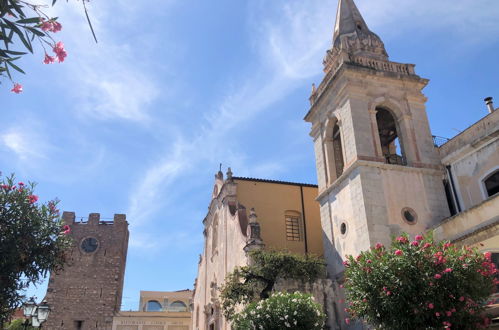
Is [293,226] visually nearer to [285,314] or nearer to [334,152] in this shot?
[334,152]

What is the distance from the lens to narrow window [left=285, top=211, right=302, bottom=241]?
2433 centimetres

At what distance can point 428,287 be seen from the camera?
994 centimetres

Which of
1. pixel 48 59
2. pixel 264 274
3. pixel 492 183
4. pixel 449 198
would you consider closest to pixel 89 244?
pixel 264 274

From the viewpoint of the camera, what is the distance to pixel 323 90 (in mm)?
21406

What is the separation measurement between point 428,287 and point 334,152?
11722mm

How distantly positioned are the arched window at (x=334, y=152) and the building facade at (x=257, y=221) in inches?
186

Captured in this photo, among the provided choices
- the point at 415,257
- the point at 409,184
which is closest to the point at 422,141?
the point at 409,184

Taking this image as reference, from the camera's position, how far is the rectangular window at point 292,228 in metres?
24.3

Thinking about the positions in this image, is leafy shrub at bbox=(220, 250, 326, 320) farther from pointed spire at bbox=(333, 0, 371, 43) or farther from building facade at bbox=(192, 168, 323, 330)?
pointed spire at bbox=(333, 0, 371, 43)

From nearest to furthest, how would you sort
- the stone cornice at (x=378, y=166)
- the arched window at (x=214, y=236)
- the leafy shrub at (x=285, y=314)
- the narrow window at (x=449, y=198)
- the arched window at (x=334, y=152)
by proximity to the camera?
the leafy shrub at (x=285, y=314) < the stone cornice at (x=378, y=166) < the narrow window at (x=449, y=198) < the arched window at (x=334, y=152) < the arched window at (x=214, y=236)

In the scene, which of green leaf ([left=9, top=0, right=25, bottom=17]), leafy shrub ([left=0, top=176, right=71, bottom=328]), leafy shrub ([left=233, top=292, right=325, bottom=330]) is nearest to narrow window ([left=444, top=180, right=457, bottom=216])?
leafy shrub ([left=233, top=292, right=325, bottom=330])

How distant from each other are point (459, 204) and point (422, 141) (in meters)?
3.36

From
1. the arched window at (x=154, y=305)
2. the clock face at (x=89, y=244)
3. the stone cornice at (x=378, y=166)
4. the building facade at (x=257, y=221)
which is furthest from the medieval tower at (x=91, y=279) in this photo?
the stone cornice at (x=378, y=166)

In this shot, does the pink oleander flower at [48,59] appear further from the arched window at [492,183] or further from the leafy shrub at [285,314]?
the arched window at [492,183]
